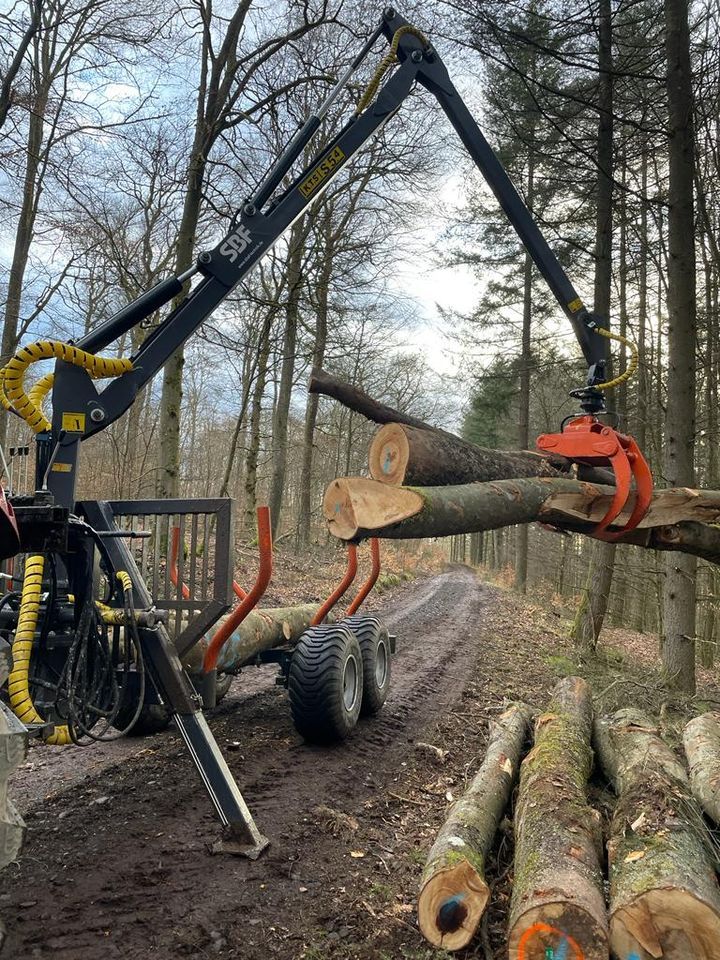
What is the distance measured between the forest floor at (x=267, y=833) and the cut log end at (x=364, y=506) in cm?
170

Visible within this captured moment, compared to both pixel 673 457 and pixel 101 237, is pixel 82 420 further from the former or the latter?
pixel 101 237

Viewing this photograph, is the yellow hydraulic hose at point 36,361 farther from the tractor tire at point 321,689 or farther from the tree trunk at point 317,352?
the tree trunk at point 317,352

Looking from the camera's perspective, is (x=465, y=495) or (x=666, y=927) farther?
(x=465, y=495)

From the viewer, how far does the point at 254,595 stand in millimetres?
3998

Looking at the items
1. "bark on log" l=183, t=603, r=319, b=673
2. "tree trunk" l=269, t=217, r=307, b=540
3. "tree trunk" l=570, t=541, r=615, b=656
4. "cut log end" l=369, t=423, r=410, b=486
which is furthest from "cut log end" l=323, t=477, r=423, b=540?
"tree trunk" l=269, t=217, r=307, b=540

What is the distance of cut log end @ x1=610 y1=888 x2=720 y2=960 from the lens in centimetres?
231

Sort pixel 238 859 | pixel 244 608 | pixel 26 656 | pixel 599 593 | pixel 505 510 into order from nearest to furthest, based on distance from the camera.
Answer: pixel 26 656, pixel 238 859, pixel 505 510, pixel 244 608, pixel 599 593

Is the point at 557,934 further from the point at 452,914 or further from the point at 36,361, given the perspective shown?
the point at 36,361

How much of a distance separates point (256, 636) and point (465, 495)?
233 cm

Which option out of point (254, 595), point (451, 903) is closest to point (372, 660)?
point (254, 595)

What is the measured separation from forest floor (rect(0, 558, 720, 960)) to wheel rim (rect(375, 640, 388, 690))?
345mm

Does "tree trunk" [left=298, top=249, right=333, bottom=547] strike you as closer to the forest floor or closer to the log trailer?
the log trailer

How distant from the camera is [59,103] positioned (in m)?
12.3

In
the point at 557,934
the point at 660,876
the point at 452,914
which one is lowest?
the point at 452,914
